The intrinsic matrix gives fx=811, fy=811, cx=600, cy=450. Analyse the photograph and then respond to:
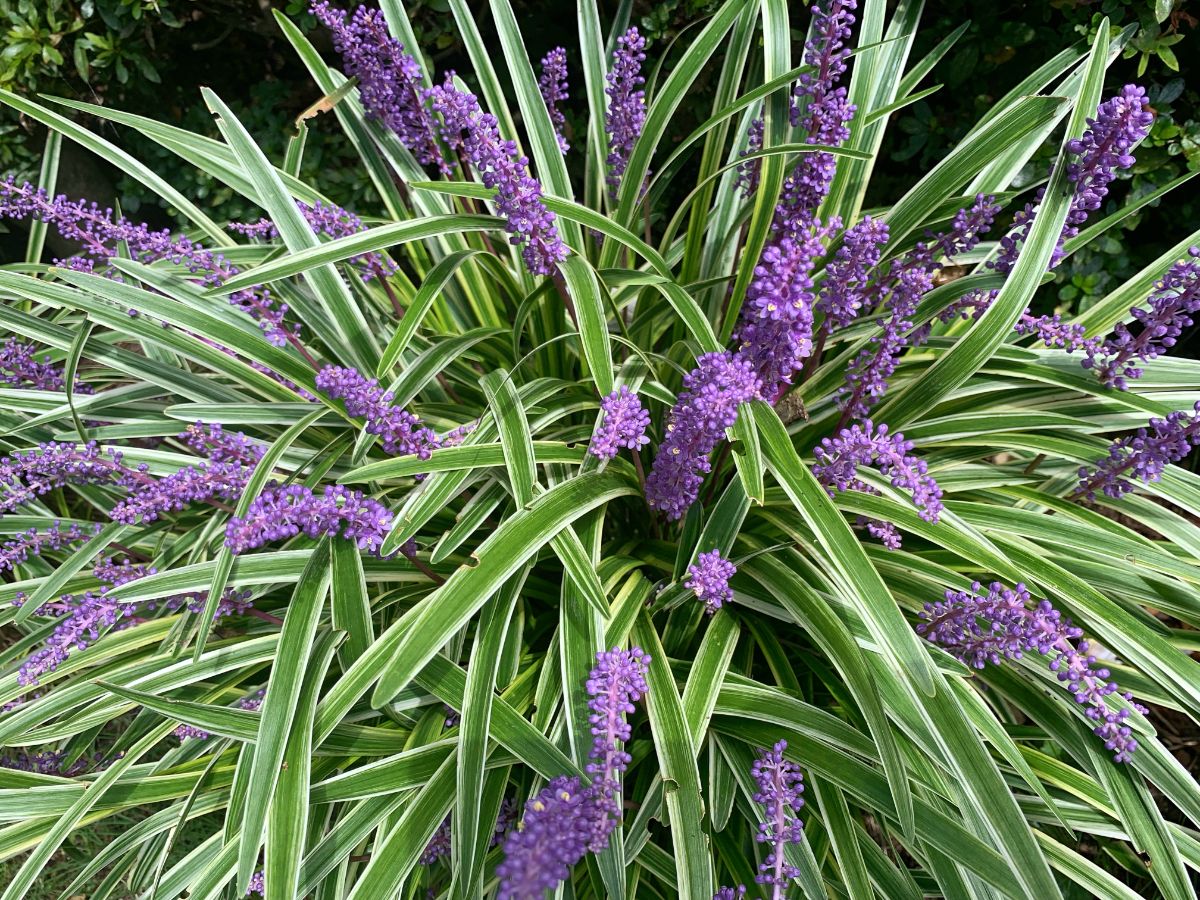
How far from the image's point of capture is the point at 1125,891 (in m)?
1.85

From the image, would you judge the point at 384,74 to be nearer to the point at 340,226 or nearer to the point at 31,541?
the point at 340,226

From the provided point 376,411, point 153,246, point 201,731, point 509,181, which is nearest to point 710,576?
point 376,411

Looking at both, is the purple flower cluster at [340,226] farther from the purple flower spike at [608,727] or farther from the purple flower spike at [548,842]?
the purple flower spike at [548,842]

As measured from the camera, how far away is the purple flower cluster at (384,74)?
205cm

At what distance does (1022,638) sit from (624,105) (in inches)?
63.9

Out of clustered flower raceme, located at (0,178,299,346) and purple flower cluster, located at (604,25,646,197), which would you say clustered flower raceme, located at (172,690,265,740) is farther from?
purple flower cluster, located at (604,25,646,197)

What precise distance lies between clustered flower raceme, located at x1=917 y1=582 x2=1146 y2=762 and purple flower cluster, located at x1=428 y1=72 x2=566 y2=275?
3.60 feet

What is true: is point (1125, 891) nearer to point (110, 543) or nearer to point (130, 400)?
point (110, 543)

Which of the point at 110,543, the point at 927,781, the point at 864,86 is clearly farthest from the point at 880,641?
the point at 110,543

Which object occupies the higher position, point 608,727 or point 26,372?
point 608,727

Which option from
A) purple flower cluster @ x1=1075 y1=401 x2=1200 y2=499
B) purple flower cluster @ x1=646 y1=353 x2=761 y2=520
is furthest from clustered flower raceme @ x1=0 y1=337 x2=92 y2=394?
purple flower cluster @ x1=1075 y1=401 x2=1200 y2=499

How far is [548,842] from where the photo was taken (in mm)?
1110

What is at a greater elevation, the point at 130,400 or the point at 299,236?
the point at 299,236

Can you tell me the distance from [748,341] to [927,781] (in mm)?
1033
